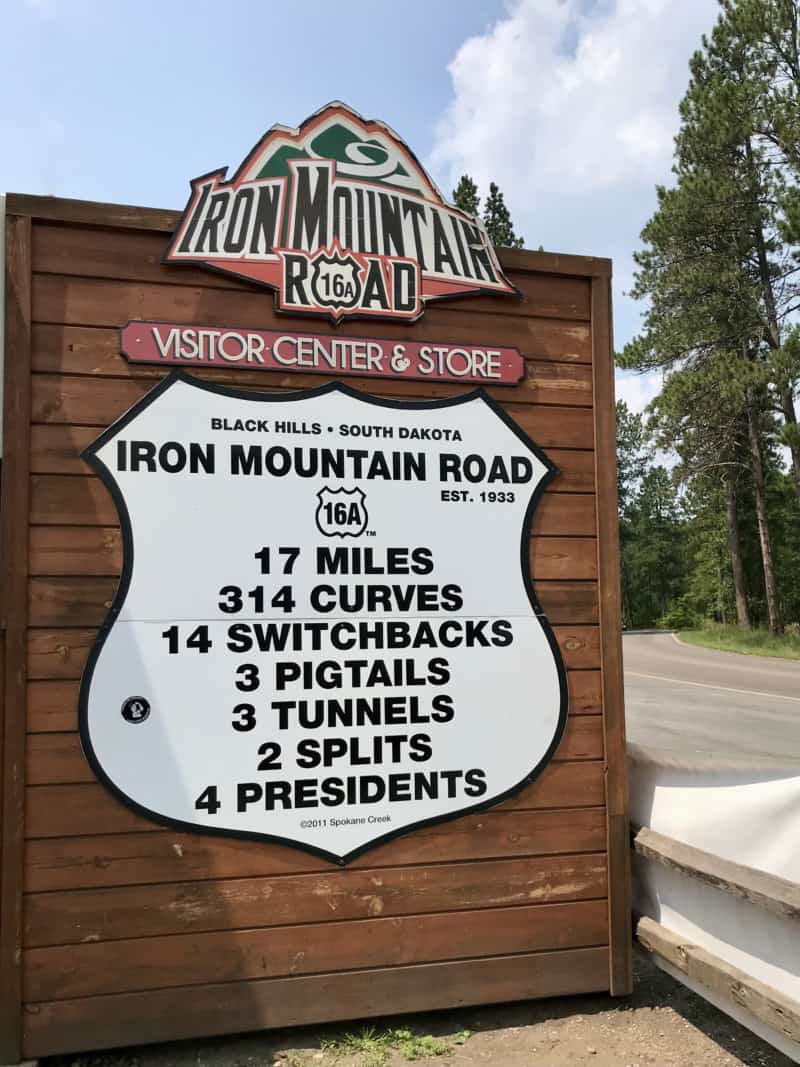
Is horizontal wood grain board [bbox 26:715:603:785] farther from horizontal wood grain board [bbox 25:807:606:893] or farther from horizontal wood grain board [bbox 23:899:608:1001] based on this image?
horizontal wood grain board [bbox 23:899:608:1001]

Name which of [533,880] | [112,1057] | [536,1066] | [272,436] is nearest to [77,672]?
[272,436]

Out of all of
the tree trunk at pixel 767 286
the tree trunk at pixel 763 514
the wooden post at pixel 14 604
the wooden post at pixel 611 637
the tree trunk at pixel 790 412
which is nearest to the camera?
the wooden post at pixel 14 604

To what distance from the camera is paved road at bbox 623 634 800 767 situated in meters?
9.00

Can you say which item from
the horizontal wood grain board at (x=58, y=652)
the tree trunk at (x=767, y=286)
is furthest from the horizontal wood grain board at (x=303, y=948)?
the tree trunk at (x=767, y=286)

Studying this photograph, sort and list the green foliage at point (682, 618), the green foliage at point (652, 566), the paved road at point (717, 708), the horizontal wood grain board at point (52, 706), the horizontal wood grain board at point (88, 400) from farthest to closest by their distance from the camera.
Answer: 1. the green foliage at point (652, 566)
2. the green foliage at point (682, 618)
3. the paved road at point (717, 708)
4. the horizontal wood grain board at point (88, 400)
5. the horizontal wood grain board at point (52, 706)

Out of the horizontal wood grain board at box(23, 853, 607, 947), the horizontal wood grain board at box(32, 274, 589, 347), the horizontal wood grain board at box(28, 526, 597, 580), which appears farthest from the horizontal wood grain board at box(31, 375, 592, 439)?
the horizontal wood grain board at box(23, 853, 607, 947)

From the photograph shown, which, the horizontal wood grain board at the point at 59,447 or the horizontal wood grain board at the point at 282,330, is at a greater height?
the horizontal wood grain board at the point at 282,330

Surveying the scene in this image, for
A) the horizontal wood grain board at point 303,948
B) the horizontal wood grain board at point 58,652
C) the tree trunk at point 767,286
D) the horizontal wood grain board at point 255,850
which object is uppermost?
the tree trunk at point 767,286

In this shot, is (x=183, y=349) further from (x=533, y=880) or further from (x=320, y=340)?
(x=533, y=880)

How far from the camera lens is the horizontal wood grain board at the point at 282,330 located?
323 centimetres

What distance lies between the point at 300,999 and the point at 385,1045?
0.36 m

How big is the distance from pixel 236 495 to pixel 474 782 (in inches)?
58.2

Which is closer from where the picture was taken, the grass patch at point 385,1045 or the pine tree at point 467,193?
the grass patch at point 385,1045

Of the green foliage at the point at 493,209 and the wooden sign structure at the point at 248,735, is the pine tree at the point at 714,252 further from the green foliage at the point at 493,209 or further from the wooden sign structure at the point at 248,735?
the wooden sign structure at the point at 248,735
